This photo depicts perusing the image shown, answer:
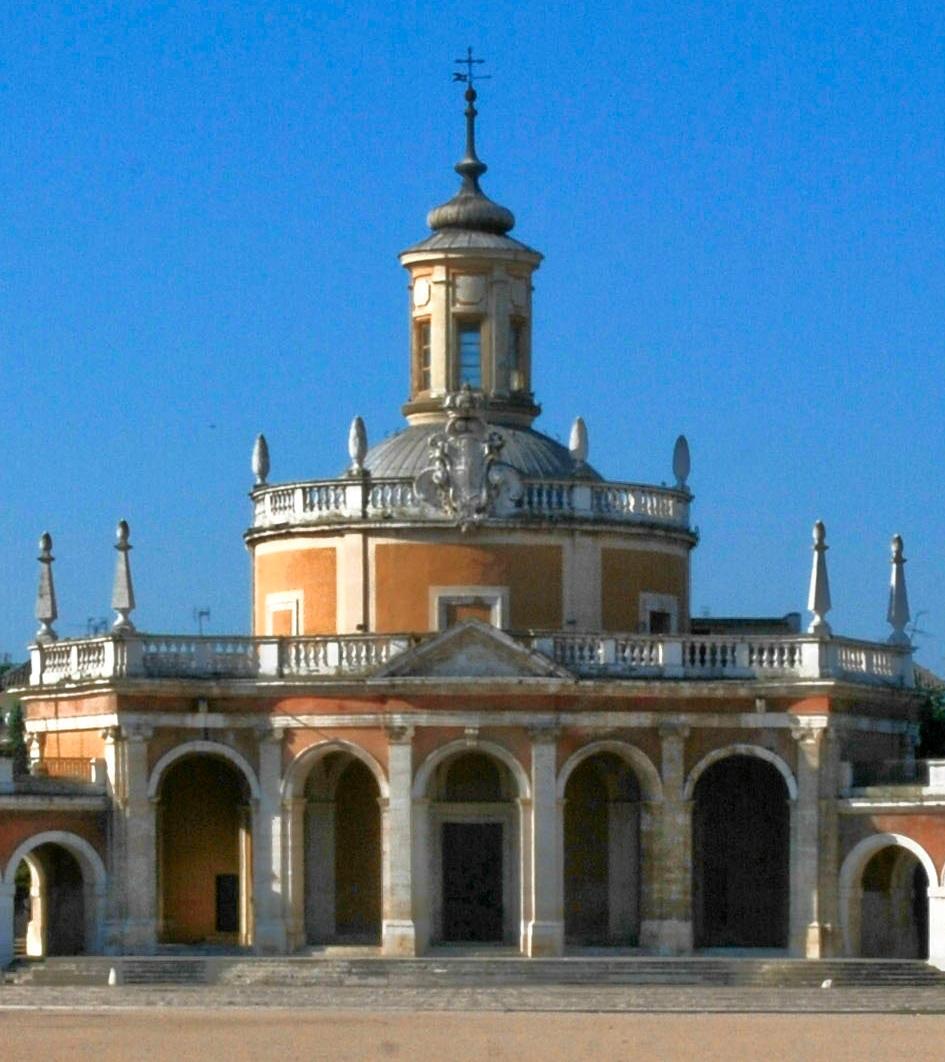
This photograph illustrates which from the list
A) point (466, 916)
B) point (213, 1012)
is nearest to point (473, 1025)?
point (213, 1012)

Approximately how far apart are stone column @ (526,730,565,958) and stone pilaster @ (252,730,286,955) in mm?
4487

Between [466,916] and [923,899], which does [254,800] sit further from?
[923,899]

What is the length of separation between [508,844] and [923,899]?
798 centimetres

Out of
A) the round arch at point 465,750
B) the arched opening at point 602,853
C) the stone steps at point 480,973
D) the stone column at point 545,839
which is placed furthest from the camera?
the arched opening at point 602,853

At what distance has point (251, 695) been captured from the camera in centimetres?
7538

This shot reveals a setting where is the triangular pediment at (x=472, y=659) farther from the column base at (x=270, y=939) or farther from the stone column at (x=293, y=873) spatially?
the column base at (x=270, y=939)

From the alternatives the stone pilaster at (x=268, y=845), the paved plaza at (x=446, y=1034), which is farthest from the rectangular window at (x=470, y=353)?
the paved plaza at (x=446, y=1034)

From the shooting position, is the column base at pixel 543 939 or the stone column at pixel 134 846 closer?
the column base at pixel 543 939

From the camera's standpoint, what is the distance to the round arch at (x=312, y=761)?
74.7 m

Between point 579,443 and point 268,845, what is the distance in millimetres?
10003

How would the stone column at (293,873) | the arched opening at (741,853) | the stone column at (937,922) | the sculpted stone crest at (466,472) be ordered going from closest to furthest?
the stone column at (937,922), the stone column at (293,873), the sculpted stone crest at (466,472), the arched opening at (741,853)

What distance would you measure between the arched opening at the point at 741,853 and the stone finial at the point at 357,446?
8511mm

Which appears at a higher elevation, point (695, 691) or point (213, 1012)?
point (695, 691)

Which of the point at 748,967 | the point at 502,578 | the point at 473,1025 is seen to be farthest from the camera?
the point at 502,578
